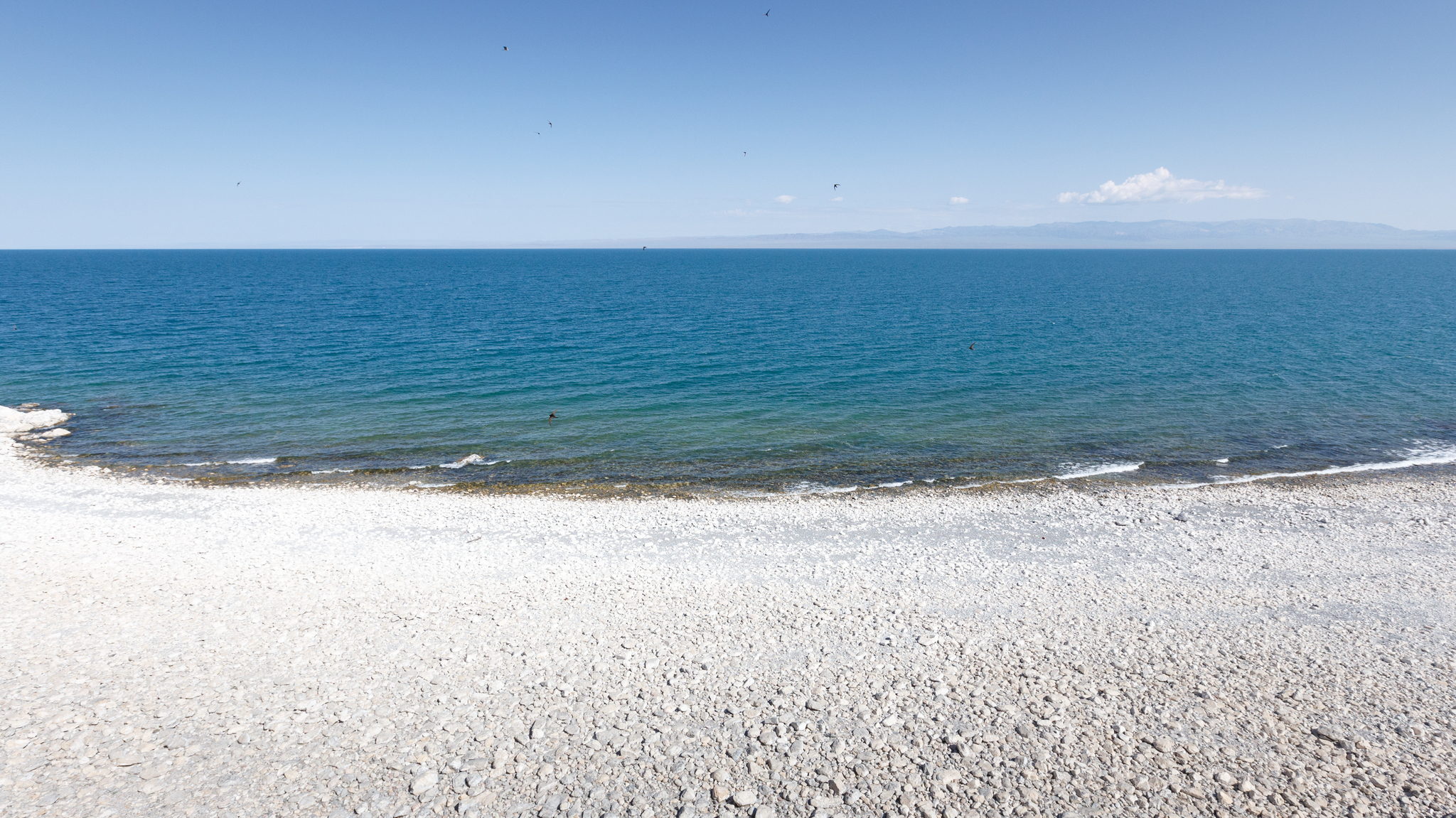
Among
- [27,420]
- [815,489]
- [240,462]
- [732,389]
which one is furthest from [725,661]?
[27,420]

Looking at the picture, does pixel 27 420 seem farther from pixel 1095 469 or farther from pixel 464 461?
pixel 1095 469

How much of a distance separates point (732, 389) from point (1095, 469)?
2227cm

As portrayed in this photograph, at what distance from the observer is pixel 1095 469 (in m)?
31.5

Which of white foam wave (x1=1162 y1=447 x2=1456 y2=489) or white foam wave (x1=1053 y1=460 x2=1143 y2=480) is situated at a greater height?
white foam wave (x1=1053 y1=460 x2=1143 y2=480)

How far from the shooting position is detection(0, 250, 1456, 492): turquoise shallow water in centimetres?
3256

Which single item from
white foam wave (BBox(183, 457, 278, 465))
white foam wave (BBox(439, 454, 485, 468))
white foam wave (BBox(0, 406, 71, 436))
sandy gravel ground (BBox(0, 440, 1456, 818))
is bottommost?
sandy gravel ground (BBox(0, 440, 1456, 818))

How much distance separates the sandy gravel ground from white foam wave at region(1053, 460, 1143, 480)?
14.6 feet

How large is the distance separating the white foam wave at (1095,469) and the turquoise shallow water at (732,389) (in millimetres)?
141

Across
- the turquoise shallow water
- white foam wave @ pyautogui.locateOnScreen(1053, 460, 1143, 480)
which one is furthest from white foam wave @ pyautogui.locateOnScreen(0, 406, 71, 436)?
white foam wave @ pyautogui.locateOnScreen(1053, 460, 1143, 480)

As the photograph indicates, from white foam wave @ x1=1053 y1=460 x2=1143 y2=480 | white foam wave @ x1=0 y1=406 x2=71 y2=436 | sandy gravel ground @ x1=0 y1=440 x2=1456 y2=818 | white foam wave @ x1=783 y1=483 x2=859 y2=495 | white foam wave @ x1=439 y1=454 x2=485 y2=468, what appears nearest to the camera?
sandy gravel ground @ x1=0 y1=440 x2=1456 y2=818

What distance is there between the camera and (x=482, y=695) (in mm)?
14758

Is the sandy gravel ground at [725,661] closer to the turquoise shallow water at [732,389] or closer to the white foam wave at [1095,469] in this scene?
the white foam wave at [1095,469]

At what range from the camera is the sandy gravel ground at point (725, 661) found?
1223cm

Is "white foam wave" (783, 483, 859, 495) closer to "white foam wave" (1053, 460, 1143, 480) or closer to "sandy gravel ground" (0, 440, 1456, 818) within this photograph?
"sandy gravel ground" (0, 440, 1456, 818)
